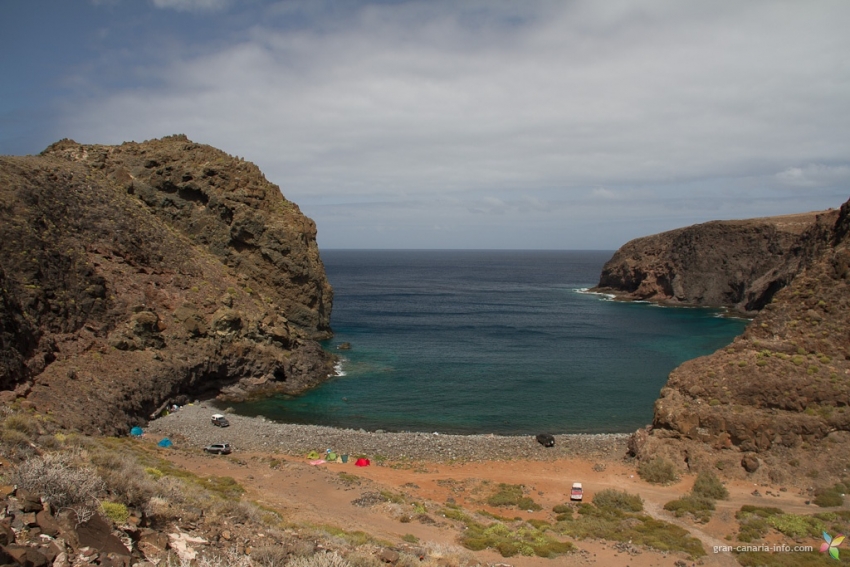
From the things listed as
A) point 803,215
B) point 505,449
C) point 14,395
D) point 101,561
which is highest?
point 803,215

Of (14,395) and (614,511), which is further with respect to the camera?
(14,395)

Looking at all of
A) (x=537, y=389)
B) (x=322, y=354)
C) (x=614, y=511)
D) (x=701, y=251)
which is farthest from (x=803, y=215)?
(x=614, y=511)

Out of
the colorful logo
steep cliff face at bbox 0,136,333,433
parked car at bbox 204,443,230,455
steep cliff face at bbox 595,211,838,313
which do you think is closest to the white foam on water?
steep cliff face at bbox 595,211,838,313

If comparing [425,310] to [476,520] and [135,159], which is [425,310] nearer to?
[135,159]

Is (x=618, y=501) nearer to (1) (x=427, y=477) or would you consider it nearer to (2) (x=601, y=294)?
(1) (x=427, y=477)

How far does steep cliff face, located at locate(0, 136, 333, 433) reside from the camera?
3762 cm

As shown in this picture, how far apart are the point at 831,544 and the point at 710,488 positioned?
232 inches

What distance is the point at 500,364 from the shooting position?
62.2 metres

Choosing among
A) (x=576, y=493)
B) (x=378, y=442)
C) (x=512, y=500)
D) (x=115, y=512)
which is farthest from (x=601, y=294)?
(x=115, y=512)

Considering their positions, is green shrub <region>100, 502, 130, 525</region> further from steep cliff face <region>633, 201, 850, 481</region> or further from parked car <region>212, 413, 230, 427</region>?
parked car <region>212, 413, 230, 427</region>

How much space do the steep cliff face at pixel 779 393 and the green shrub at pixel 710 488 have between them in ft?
6.79

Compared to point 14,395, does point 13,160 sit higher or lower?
higher

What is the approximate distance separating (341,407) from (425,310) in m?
56.8

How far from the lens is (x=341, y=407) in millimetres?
47656
